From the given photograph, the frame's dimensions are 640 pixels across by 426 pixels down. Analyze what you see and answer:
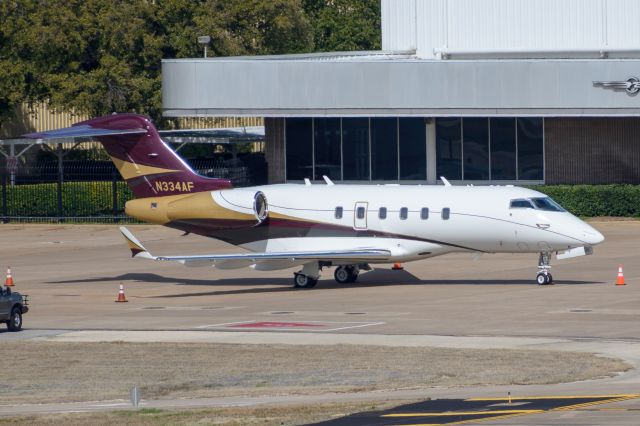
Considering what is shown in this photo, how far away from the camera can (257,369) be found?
2406cm

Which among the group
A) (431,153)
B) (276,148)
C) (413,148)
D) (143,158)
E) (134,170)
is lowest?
(134,170)

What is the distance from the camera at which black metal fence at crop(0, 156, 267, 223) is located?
59.1 meters

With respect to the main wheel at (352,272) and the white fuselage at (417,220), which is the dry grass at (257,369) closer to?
the white fuselage at (417,220)

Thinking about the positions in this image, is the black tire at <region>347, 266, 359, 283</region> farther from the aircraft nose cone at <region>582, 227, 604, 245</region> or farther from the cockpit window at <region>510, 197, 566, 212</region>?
the aircraft nose cone at <region>582, 227, 604, 245</region>

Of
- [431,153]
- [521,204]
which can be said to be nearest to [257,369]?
[521,204]

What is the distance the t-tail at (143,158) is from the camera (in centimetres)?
3878

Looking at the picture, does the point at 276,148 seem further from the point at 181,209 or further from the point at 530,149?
the point at 181,209

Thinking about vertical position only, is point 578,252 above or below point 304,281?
above

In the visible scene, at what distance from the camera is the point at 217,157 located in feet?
234

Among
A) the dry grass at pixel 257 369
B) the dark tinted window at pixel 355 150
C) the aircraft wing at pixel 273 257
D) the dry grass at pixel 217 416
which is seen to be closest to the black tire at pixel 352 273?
the aircraft wing at pixel 273 257

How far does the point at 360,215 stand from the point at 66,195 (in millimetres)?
25429

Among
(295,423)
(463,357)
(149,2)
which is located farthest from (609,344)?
(149,2)

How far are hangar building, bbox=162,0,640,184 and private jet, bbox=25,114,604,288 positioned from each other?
17964 mm

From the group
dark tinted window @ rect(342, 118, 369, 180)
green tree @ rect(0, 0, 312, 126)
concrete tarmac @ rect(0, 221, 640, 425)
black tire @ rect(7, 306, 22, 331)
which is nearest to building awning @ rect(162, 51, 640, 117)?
dark tinted window @ rect(342, 118, 369, 180)
